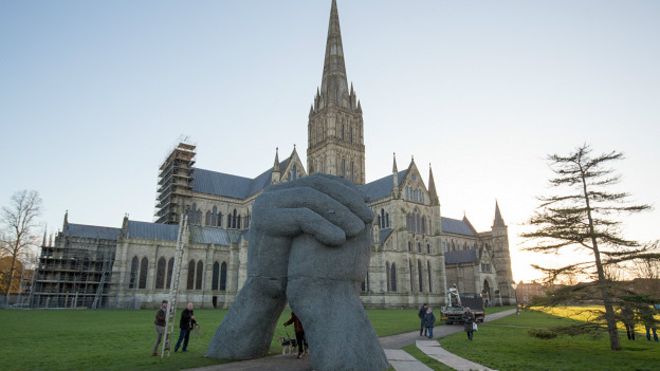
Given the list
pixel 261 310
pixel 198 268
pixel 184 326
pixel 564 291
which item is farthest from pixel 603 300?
pixel 198 268

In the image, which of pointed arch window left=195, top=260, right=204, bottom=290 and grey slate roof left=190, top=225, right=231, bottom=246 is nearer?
pointed arch window left=195, top=260, right=204, bottom=290

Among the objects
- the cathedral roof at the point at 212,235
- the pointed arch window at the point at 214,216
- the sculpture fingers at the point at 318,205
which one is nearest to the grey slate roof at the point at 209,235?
the cathedral roof at the point at 212,235

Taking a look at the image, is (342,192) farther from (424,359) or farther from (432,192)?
(432,192)

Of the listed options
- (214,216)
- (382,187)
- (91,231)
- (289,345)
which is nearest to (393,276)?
(382,187)

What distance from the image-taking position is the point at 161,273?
43469mm

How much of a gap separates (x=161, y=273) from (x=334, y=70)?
4341cm

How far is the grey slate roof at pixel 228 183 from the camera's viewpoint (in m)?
56.5

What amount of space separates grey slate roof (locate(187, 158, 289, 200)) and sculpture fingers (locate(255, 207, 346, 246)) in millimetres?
44660

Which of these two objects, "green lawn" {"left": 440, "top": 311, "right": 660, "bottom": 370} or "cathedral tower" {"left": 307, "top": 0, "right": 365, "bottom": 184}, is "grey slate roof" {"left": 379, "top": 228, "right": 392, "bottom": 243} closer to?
"cathedral tower" {"left": 307, "top": 0, "right": 365, "bottom": 184}

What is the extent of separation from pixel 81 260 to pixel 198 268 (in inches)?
520

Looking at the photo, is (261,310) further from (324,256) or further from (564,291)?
(564,291)

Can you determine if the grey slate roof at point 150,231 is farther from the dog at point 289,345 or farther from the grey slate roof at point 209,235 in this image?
the dog at point 289,345

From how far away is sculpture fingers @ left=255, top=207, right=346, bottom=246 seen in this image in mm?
10602

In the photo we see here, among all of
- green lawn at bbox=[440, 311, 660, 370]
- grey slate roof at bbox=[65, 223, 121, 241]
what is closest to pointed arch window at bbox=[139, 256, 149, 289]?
grey slate roof at bbox=[65, 223, 121, 241]
